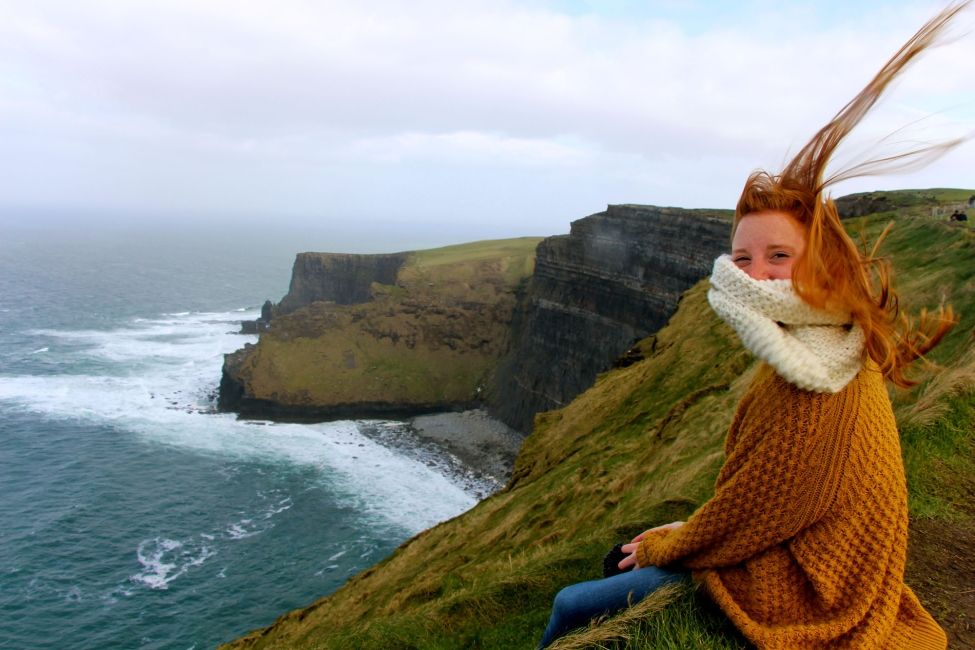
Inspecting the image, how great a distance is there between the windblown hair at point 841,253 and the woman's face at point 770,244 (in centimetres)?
6

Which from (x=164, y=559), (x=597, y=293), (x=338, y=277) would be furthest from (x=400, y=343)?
(x=164, y=559)

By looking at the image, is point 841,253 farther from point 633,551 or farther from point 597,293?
point 597,293

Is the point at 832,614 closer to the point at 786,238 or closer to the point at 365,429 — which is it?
the point at 786,238

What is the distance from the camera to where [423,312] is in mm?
83000

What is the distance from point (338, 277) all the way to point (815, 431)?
335 feet

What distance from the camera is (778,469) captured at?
3.96m

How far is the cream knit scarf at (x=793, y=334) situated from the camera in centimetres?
378

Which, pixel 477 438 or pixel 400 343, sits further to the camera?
pixel 400 343

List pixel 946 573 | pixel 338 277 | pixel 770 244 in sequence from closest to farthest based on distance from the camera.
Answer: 1. pixel 770 244
2. pixel 946 573
3. pixel 338 277

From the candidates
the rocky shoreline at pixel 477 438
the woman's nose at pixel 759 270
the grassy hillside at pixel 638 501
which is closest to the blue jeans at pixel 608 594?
the grassy hillside at pixel 638 501

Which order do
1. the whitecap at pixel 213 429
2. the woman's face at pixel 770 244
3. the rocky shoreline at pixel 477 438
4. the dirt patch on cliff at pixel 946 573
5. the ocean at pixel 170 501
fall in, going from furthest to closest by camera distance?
the rocky shoreline at pixel 477 438
the whitecap at pixel 213 429
the ocean at pixel 170 501
the dirt patch on cliff at pixel 946 573
the woman's face at pixel 770 244

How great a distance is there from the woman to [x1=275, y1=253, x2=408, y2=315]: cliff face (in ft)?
306

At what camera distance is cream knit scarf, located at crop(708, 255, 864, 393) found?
378 centimetres

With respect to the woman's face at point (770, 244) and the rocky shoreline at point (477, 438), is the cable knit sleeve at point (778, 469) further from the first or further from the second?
the rocky shoreline at point (477, 438)
